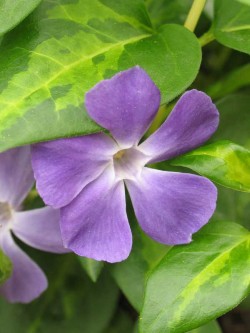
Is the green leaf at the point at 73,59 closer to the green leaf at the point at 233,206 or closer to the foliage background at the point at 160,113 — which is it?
the foliage background at the point at 160,113

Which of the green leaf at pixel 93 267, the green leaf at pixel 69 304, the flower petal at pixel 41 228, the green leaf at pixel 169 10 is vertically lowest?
the green leaf at pixel 69 304

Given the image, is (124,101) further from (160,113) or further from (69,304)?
(69,304)

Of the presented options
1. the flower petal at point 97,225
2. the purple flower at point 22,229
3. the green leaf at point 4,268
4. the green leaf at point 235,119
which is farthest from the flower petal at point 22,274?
the green leaf at point 235,119

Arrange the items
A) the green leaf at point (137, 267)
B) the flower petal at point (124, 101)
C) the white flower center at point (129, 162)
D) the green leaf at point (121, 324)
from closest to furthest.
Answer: the flower petal at point (124, 101), the white flower center at point (129, 162), the green leaf at point (137, 267), the green leaf at point (121, 324)

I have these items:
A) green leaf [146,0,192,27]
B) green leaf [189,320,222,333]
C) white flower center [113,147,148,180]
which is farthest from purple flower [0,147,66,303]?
green leaf [146,0,192,27]

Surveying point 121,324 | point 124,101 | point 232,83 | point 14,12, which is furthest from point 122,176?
point 121,324

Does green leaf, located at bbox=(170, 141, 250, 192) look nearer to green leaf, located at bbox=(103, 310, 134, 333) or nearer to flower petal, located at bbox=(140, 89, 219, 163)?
flower petal, located at bbox=(140, 89, 219, 163)
